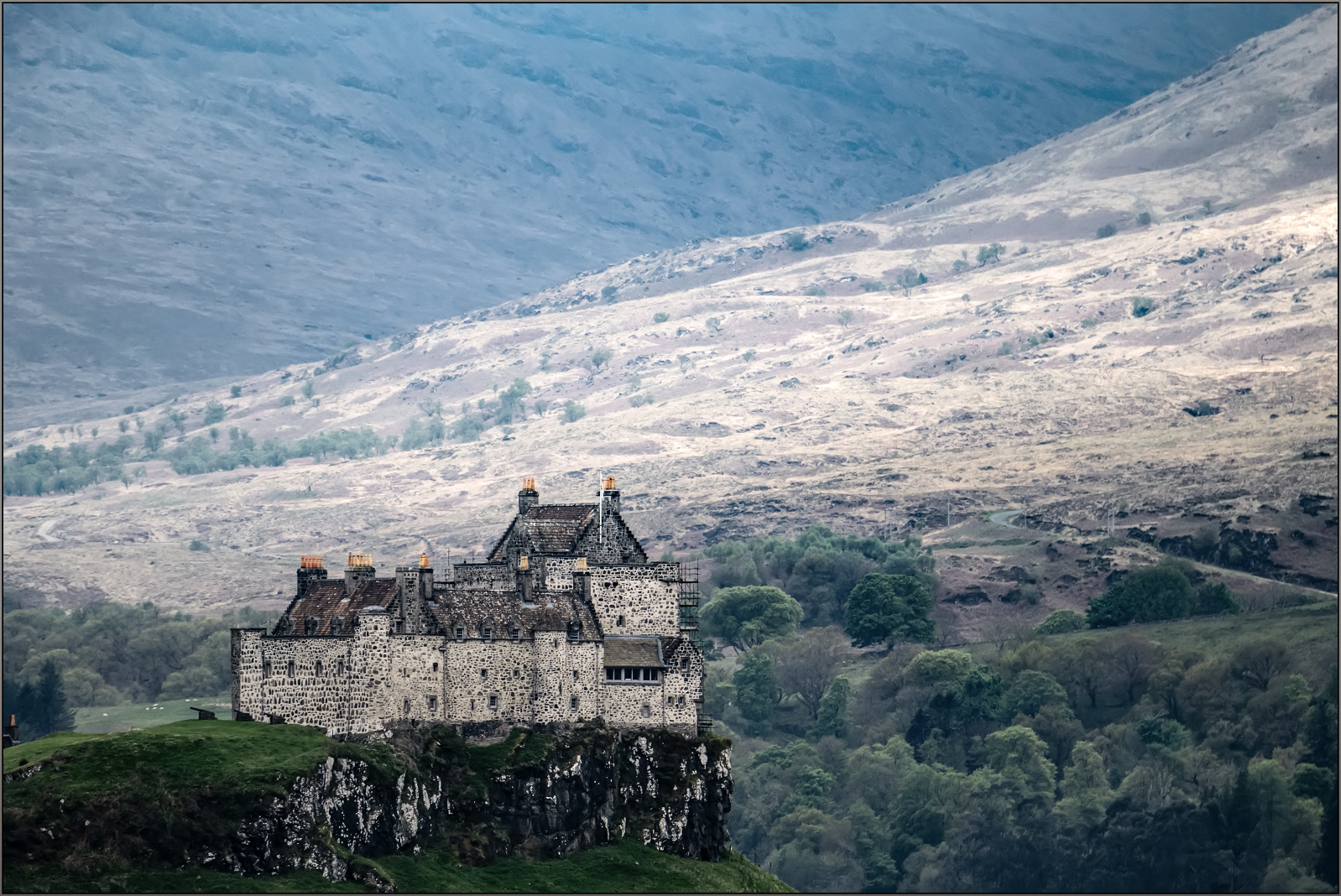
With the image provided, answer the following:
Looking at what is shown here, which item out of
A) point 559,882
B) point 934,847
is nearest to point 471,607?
point 559,882

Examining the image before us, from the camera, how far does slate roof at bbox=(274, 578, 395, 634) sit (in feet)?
323

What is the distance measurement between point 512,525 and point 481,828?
63.9 feet

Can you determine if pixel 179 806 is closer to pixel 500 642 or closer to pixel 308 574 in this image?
pixel 308 574

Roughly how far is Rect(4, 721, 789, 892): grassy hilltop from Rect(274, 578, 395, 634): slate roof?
572 cm

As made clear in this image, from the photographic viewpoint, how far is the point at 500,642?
101500 mm

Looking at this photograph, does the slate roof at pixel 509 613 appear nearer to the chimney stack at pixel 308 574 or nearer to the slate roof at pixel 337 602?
the slate roof at pixel 337 602

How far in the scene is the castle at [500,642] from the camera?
96812 mm

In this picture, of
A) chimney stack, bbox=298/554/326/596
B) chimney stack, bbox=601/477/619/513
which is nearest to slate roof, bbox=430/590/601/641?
chimney stack, bbox=601/477/619/513

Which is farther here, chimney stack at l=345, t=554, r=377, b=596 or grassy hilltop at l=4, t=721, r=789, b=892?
chimney stack at l=345, t=554, r=377, b=596

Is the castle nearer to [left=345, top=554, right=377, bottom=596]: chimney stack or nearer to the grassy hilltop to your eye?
[left=345, top=554, right=377, bottom=596]: chimney stack

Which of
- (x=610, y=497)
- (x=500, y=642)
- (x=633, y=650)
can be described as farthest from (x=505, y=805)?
(x=610, y=497)

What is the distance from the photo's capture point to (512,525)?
111875 mm

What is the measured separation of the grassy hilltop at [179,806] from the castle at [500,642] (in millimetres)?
3043

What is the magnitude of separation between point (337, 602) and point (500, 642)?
7618 millimetres
